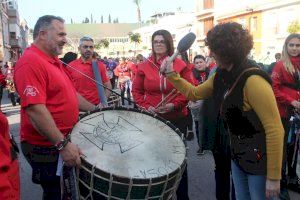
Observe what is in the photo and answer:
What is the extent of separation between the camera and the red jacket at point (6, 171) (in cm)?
202

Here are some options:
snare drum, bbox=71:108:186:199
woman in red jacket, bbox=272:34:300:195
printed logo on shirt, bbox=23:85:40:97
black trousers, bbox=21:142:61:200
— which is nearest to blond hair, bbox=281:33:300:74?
woman in red jacket, bbox=272:34:300:195

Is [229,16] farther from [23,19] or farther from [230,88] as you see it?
[23,19]

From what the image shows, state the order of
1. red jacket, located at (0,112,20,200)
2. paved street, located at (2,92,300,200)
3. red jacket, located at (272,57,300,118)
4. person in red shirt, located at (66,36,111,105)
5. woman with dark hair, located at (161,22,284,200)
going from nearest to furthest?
red jacket, located at (0,112,20,200)
woman with dark hair, located at (161,22,284,200)
red jacket, located at (272,57,300,118)
paved street, located at (2,92,300,200)
person in red shirt, located at (66,36,111,105)

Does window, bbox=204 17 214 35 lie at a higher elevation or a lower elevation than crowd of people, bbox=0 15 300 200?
higher

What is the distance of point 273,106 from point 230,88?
317mm

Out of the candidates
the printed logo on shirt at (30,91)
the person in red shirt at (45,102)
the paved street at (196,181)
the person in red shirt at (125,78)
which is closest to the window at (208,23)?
the person in red shirt at (125,78)

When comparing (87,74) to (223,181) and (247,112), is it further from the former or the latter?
(247,112)

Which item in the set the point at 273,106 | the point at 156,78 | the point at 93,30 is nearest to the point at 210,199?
the point at 156,78

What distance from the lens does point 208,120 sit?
12.8 feet

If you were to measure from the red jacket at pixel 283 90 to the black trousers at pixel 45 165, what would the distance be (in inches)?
101

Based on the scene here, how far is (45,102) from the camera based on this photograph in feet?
9.15

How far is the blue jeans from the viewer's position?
2.70 m

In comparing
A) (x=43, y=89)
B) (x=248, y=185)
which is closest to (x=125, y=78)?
(x=43, y=89)

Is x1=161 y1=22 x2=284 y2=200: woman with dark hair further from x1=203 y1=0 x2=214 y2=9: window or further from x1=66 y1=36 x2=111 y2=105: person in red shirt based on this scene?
x1=203 y1=0 x2=214 y2=9: window
